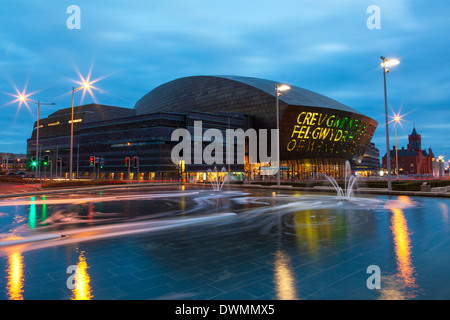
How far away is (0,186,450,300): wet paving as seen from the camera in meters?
4.91

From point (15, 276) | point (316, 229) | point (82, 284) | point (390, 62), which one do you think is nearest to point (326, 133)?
point (390, 62)

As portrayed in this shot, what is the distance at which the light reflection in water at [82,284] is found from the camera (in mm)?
4715

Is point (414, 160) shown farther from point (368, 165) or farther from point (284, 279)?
point (284, 279)

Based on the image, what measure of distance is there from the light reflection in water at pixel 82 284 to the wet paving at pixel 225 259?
0.02 m

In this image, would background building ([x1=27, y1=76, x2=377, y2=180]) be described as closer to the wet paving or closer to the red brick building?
the wet paving

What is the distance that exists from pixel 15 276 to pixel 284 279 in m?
5.21

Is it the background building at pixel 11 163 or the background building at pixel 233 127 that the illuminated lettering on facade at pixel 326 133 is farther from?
the background building at pixel 11 163

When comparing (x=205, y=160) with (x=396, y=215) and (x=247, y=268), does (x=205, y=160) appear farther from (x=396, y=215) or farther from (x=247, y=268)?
(x=247, y=268)

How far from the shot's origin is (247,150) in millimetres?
87125

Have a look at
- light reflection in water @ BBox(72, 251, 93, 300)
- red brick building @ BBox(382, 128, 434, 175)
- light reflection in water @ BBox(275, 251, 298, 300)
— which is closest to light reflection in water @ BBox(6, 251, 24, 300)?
light reflection in water @ BBox(72, 251, 93, 300)

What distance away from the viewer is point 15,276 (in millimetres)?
5711

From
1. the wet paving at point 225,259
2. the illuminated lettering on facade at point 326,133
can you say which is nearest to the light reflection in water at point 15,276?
the wet paving at point 225,259

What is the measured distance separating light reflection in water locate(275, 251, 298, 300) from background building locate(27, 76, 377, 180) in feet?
212
